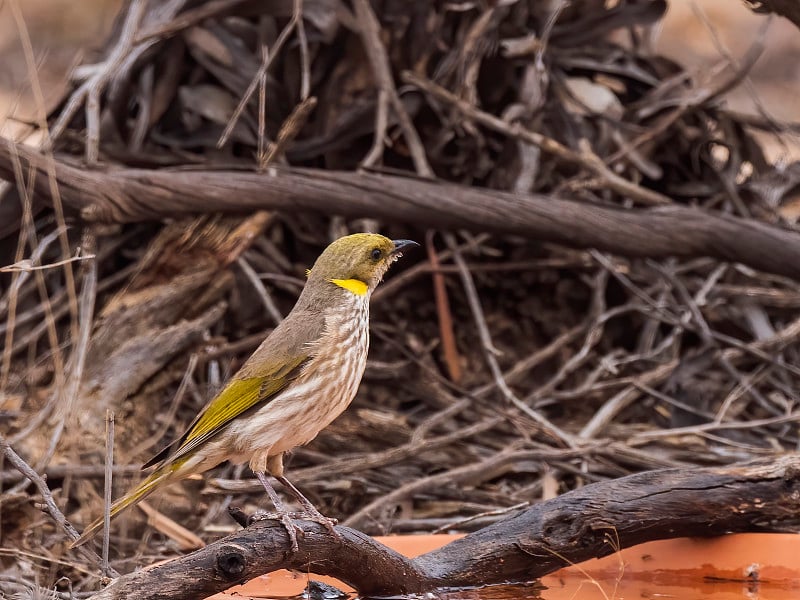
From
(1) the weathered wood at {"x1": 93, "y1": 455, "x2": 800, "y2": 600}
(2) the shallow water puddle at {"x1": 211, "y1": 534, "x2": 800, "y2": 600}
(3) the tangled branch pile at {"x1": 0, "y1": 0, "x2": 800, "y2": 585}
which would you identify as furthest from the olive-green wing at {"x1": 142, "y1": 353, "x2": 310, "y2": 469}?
(3) the tangled branch pile at {"x1": 0, "y1": 0, "x2": 800, "y2": 585}

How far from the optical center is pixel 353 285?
13.7 feet

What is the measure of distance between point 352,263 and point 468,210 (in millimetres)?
1322

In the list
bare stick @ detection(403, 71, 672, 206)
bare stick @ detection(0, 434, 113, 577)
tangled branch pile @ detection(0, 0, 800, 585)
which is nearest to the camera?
bare stick @ detection(0, 434, 113, 577)

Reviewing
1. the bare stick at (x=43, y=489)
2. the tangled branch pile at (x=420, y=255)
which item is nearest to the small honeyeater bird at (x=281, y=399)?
the bare stick at (x=43, y=489)

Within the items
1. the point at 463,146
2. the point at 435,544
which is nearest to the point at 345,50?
the point at 463,146

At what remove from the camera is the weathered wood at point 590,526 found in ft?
10.8

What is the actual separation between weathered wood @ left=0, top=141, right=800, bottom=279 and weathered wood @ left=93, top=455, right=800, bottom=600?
5.40ft

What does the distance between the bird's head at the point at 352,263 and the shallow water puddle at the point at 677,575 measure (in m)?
0.96

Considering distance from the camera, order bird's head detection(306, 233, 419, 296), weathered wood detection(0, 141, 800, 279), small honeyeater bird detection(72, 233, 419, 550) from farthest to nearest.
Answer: weathered wood detection(0, 141, 800, 279), bird's head detection(306, 233, 419, 296), small honeyeater bird detection(72, 233, 419, 550)

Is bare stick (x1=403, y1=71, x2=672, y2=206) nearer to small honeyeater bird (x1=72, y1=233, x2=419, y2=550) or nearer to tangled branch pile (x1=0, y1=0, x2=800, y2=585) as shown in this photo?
tangled branch pile (x1=0, y1=0, x2=800, y2=585)

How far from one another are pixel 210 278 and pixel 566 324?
7.56 feet

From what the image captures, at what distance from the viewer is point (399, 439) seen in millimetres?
5609

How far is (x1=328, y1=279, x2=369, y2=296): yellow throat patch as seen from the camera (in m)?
4.14

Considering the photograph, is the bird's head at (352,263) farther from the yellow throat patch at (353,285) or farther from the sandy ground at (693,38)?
the sandy ground at (693,38)
